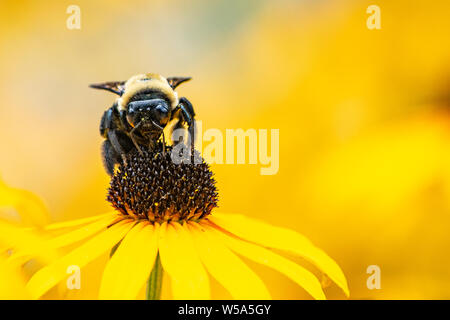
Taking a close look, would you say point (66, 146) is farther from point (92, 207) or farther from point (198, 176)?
point (198, 176)

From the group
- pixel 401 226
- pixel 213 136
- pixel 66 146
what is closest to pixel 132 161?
pixel 213 136

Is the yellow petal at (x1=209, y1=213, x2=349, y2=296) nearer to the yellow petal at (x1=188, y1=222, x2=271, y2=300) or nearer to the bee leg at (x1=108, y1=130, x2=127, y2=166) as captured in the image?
the yellow petal at (x1=188, y1=222, x2=271, y2=300)

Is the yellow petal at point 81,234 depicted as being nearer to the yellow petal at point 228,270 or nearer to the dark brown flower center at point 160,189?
the dark brown flower center at point 160,189

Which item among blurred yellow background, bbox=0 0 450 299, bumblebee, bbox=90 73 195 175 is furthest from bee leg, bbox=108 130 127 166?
blurred yellow background, bbox=0 0 450 299

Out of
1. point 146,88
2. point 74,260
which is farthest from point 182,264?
point 146,88

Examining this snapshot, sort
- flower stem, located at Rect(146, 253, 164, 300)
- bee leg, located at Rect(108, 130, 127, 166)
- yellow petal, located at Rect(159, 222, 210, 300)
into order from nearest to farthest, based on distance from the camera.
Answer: yellow petal, located at Rect(159, 222, 210, 300) → flower stem, located at Rect(146, 253, 164, 300) → bee leg, located at Rect(108, 130, 127, 166)

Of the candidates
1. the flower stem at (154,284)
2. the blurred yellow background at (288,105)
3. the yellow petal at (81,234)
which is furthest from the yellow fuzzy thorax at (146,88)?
the blurred yellow background at (288,105)

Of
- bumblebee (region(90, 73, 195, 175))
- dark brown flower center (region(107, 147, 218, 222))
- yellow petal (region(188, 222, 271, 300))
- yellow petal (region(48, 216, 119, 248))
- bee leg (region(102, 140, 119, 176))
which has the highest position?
bumblebee (region(90, 73, 195, 175))
